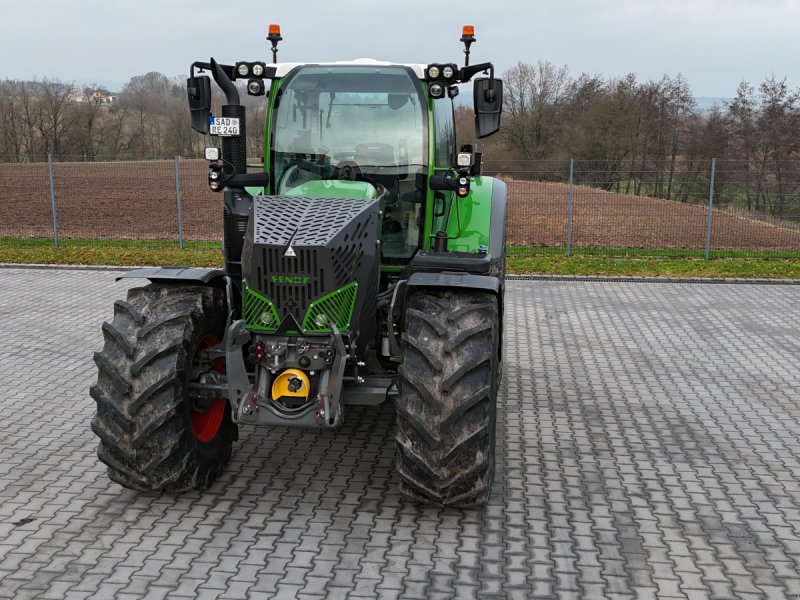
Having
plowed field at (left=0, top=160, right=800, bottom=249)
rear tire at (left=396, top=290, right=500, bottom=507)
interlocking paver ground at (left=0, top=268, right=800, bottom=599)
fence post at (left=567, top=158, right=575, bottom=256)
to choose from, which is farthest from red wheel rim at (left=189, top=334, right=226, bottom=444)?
fence post at (left=567, top=158, right=575, bottom=256)

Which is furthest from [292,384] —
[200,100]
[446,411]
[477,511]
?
[200,100]

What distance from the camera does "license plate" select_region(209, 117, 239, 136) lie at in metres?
5.77

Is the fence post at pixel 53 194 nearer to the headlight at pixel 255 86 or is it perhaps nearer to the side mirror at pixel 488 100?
the headlight at pixel 255 86

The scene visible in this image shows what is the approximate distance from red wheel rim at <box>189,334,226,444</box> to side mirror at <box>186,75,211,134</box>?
158 cm

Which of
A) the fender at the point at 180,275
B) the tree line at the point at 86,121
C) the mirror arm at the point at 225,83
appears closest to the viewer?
the fender at the point at 180,275

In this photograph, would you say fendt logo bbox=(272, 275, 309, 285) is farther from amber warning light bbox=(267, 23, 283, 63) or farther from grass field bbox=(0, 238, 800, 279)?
grass field bbox=(0, 238, 800, 279)

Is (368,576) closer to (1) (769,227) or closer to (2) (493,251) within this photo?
(2) (493,251)

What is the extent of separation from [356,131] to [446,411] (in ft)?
7.68

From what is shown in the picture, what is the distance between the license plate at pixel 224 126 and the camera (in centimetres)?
577

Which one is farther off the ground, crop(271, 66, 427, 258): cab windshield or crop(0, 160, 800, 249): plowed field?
crop(271, 66, 427, 258): cab windshield

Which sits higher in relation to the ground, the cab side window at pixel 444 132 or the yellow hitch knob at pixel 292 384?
the cab side window at pixel 444 132

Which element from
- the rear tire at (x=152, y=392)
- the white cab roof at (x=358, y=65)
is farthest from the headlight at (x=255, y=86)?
the rear tire at (x=152, y=392)

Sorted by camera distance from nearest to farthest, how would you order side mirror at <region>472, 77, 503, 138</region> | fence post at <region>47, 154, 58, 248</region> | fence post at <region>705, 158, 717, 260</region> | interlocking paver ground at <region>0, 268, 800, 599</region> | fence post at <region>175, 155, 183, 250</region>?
interlocking paver ground at <region>0, 268, 800, 599</region> < side mirror at <region>472, 77, 503, 138</region> < fence post at <region>705, 158, 717, 260</region> < fence post at <region>175, 155, 183, 250</region> < fence post at <region>47, 154, 58, 248</region>

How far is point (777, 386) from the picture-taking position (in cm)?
761
